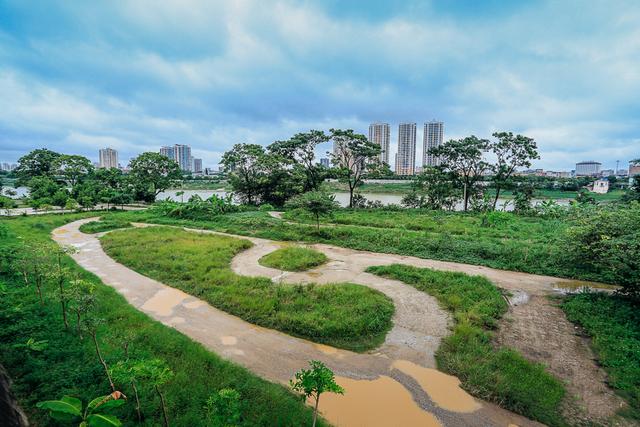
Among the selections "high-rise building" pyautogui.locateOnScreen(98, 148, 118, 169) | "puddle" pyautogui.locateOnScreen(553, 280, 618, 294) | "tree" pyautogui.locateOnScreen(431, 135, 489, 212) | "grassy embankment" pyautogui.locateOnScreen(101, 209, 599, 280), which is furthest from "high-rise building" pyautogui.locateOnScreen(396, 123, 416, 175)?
"high-rise building" pyautogui.locateOnScreen(98, 148, 118, 169)

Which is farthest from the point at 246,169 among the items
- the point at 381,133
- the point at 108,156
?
the point at 108,156

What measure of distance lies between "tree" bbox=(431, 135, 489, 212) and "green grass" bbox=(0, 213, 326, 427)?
2496 centimetres

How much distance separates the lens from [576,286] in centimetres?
928

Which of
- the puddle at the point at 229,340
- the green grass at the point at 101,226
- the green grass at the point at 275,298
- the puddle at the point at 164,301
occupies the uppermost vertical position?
the green grass at the point at 101,226

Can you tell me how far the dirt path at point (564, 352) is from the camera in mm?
4234

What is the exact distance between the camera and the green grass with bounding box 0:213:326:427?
3742mm

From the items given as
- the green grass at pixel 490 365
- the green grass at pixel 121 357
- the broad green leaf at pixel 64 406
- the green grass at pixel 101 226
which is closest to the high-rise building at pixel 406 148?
the green grass at pixel 101 226

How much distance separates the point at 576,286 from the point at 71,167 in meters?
41.0

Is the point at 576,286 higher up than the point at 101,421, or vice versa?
the point at 101,421

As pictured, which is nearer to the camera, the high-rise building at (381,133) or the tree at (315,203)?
the tree at (315,203)

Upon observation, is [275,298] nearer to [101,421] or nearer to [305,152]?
[101,421]

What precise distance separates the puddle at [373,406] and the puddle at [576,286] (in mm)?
7174

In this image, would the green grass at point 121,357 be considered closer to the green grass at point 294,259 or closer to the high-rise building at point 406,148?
the green grass at point 294,259

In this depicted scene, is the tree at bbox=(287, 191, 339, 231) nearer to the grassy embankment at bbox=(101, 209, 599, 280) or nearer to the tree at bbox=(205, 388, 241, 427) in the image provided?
the grassy embankment at bbox=(101, 209, 599, 280)
